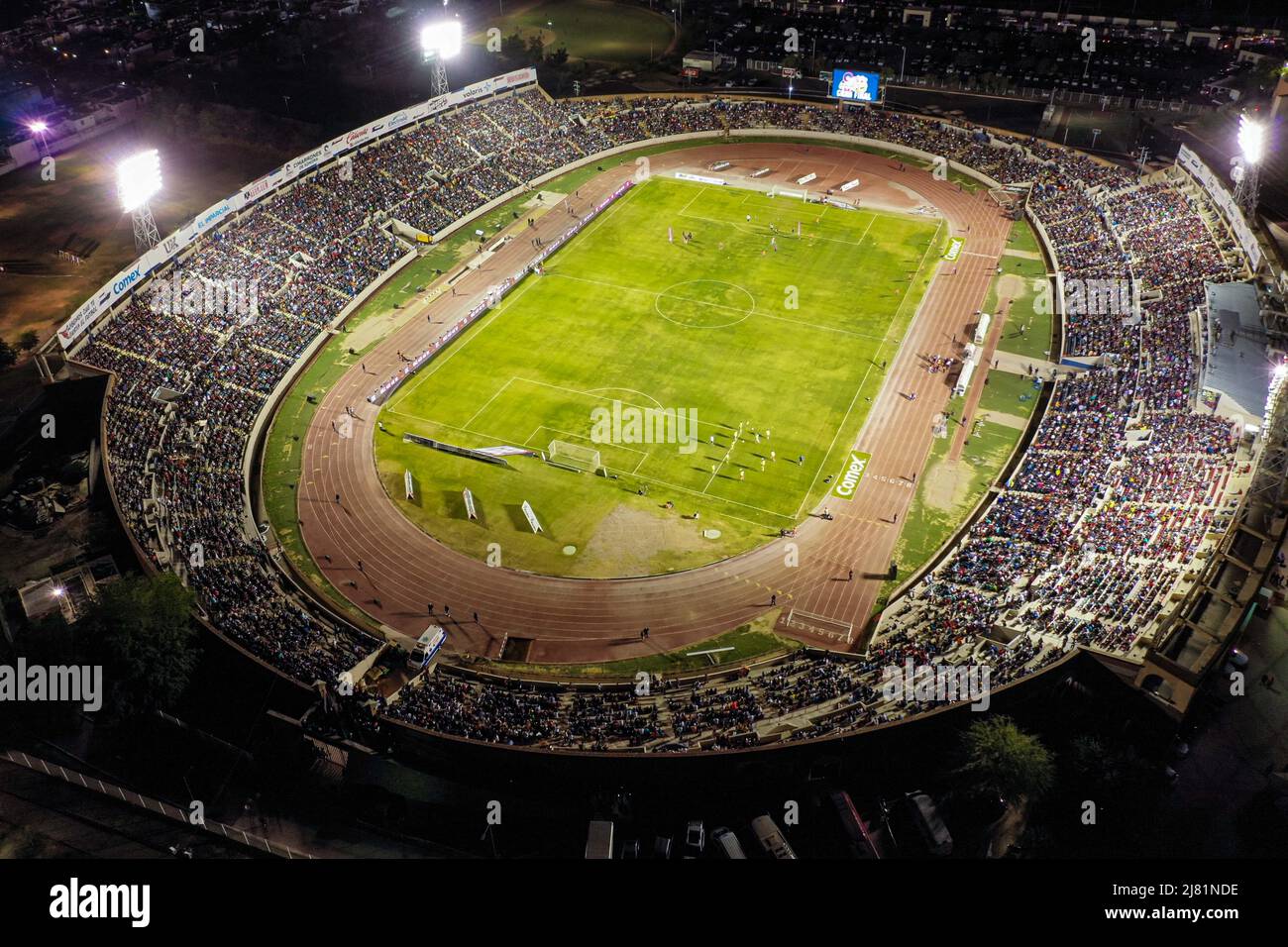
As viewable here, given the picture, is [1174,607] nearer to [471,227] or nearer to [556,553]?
[556,553]

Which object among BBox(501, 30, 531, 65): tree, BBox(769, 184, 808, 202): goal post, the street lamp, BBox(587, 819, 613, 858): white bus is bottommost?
BBox(587, 819, 613, 858): white bus

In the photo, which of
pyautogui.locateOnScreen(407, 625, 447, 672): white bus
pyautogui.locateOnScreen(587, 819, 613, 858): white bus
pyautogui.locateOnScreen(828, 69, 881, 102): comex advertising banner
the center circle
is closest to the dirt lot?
the center circle

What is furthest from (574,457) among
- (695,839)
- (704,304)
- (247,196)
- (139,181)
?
(247,196)

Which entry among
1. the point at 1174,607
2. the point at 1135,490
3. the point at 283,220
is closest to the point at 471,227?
the point at 283,220

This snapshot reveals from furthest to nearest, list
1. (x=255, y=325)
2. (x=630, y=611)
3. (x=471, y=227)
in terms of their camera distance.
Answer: (x=471, y=227) < (x=255, y=325) < (x=630, y=611)

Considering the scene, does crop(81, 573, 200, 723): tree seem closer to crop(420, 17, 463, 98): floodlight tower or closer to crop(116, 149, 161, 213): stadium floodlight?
crop(116, 149, 161, 213): stadium floodlight

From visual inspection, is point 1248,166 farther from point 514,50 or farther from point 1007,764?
point 514,50
